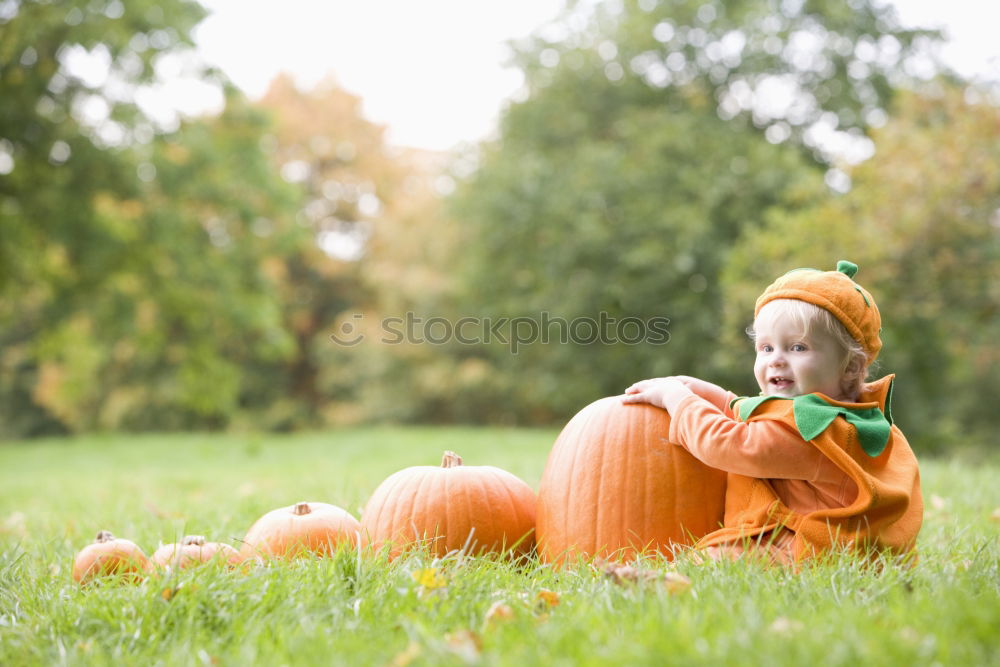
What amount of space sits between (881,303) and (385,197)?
15.4 metres

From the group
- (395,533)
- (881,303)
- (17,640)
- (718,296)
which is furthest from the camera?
(718,296)

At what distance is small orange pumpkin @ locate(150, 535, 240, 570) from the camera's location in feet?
7.79

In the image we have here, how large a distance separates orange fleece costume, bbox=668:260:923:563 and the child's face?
7 cm

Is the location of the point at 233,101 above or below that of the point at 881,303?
above

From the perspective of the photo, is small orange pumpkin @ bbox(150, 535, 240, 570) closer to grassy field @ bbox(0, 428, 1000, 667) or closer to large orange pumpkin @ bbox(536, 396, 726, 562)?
grassy field @ bbox(0, 428, 1000, 667)

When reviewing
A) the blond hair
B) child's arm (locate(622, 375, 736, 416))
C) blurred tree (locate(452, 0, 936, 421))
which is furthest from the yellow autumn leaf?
blurred tree (locate(452, 0, 936, 421))

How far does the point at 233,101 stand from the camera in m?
13.6

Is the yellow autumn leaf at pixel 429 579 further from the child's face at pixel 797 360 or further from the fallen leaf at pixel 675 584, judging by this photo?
the child's face at pixel 797 360

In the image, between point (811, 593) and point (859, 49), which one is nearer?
point (811, 593)

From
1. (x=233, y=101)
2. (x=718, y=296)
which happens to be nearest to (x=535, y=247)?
(x=718, y=296)

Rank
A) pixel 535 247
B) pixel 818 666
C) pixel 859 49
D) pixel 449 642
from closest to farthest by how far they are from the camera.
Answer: pixel 818 666, pixel 449 642, pixel 859 49, pixel 535 247

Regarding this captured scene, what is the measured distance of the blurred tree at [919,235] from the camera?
30.2ft

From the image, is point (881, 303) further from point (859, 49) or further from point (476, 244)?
point (476, 244)

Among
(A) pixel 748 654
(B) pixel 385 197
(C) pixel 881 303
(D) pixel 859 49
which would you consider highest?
(D) pixel 859 49
